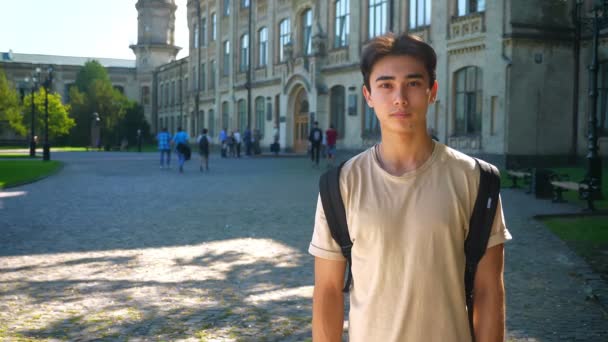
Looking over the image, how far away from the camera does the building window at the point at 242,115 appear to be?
48.6 meters

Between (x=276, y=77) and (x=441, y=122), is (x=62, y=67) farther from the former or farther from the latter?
(x=441, y=122)

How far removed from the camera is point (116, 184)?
20047 millimetres

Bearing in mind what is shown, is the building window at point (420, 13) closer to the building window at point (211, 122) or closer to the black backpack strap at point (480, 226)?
the building window at point (211, 122)

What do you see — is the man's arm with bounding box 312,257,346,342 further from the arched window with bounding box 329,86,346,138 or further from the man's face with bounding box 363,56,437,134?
the arched window with bounding box 329,86,346,138

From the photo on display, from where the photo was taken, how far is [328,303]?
2180 millimetres

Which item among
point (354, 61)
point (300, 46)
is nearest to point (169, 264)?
point (354, 61)

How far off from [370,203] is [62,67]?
303 ft

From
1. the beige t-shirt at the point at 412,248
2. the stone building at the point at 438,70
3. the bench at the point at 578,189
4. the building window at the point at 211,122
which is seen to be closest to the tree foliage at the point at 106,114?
the stone building at the point at 438,70

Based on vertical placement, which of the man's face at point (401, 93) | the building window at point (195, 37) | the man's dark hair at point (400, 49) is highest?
the building window at point (195, 37)

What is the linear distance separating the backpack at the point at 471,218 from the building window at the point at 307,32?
37631 mm

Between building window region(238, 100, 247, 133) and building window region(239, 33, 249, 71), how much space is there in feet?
7.75

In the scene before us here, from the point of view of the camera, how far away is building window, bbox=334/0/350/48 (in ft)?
117

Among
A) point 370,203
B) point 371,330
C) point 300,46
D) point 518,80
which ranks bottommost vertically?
point 371,330

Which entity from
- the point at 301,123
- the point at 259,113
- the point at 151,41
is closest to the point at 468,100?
the point at 301,123
